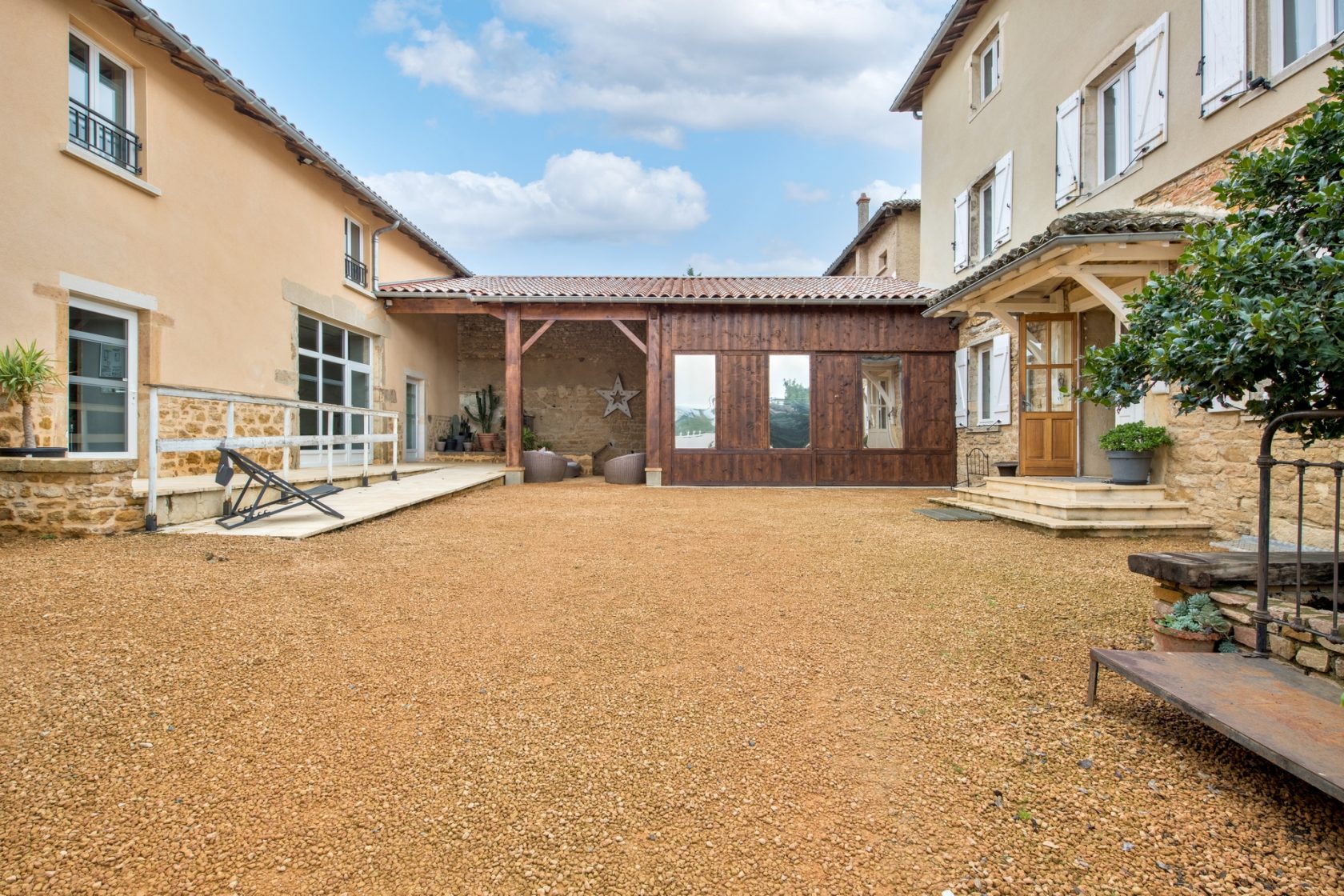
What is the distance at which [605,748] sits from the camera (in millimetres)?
1787

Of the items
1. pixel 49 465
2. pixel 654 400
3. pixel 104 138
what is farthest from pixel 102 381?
pixel 654 400

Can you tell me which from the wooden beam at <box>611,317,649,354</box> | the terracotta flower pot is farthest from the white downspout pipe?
the terracotta flower pot

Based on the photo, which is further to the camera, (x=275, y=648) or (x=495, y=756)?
(x=275, y=648)

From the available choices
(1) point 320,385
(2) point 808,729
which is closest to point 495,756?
(2) point 808,729

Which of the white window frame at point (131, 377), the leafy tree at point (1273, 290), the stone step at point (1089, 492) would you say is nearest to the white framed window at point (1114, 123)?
the stone step at point (1089, 492)

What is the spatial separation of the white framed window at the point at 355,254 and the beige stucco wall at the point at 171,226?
0.32 meters

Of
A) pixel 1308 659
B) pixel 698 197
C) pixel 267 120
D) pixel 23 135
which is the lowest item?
pixel 1308 659

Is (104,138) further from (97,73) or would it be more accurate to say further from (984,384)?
(984,384)

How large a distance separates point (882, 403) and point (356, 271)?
29.7ft

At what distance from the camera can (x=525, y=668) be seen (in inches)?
93.4

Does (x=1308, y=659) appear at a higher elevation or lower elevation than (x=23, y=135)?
lower

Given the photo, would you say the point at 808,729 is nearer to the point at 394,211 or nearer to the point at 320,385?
the point at 320,385

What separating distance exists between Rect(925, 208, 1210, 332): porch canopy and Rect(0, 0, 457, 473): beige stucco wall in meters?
8.42

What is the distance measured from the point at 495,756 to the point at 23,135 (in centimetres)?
671
